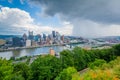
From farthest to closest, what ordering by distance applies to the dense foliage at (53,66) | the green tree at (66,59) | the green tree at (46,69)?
1. the green tree at (66,59)
2. the green tree at (46,69)
3. the dense foliage at (53,66)

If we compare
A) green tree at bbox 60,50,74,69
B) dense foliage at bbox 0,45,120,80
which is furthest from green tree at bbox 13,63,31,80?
green tree at bbox 60,50,74,69

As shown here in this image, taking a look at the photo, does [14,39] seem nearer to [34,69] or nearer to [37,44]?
[37,44]

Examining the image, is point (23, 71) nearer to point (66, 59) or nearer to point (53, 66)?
point (53, 66)

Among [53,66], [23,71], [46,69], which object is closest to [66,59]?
[53,66]

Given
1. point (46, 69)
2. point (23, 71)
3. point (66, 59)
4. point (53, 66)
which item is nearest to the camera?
point (46, 69)

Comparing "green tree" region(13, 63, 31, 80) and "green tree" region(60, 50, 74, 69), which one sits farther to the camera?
"green tree" region(60, 50, 74, 69)

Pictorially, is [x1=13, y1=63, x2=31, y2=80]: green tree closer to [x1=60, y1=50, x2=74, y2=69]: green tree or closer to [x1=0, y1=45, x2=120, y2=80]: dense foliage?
[x1=0, y1=45, x2=120, y2=80]: dense foliage

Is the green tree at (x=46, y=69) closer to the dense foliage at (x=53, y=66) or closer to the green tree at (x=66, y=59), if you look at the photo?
the dense foliage at (x=53, y=66)

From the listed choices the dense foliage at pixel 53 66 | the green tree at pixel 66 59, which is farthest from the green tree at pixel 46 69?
the green tree at pixel 66 59
